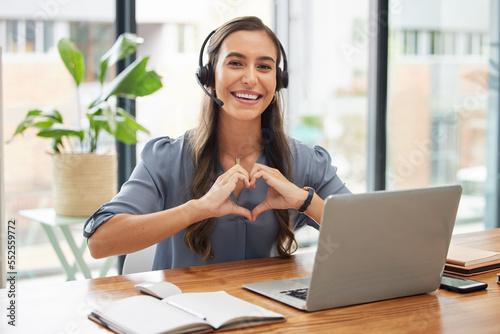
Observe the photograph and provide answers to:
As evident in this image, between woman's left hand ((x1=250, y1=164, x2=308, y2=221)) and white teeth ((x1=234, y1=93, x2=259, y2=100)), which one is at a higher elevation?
white teeth ((x1=234, y1=93, x2=259, y2=100))

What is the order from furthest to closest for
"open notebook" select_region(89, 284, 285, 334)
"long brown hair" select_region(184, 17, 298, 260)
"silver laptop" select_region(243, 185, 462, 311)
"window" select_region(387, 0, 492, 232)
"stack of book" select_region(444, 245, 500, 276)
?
"window" select_region(387, 0, 492, 232)
"long brown hair" select_region(184, 17, 298, 260)
"stack of book" select_region(444, 245, 500, 276)
"silver laptop" select_region(243, 185, 462, 311)
"open notebook" select_region(89, 284, 285, 334)

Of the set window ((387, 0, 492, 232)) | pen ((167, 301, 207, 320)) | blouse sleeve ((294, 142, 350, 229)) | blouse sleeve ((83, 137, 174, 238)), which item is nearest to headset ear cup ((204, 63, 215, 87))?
blouse sleeve ((83, 137, 174, 238))

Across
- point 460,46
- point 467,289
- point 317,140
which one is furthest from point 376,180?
point 467,289

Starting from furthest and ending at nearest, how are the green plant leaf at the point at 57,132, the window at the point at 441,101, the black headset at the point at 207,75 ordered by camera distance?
the window at the point at 441,101
the green plant leaf at the point at 57,132
the black headset at the point at 207,75

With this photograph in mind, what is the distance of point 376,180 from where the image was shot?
12.7ft

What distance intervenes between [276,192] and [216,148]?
0.34 meters

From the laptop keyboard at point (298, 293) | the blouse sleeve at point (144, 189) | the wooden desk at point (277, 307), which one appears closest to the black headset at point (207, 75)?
the blouse sleeve at point (144, 189)

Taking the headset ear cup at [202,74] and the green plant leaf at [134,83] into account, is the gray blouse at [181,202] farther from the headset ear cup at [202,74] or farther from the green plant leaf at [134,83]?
the green plant leaf at [134,83]

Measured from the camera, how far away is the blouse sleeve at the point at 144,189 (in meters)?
1.66

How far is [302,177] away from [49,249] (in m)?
1.67

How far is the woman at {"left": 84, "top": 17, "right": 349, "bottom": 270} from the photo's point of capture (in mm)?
1640

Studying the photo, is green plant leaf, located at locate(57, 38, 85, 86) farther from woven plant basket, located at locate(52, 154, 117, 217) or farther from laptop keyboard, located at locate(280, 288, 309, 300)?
laptop keyboard, located at locate(280, 288, 309, 300)

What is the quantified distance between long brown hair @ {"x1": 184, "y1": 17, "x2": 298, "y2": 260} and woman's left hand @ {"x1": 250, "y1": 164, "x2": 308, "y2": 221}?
0.16m

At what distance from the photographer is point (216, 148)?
1.96 metres
